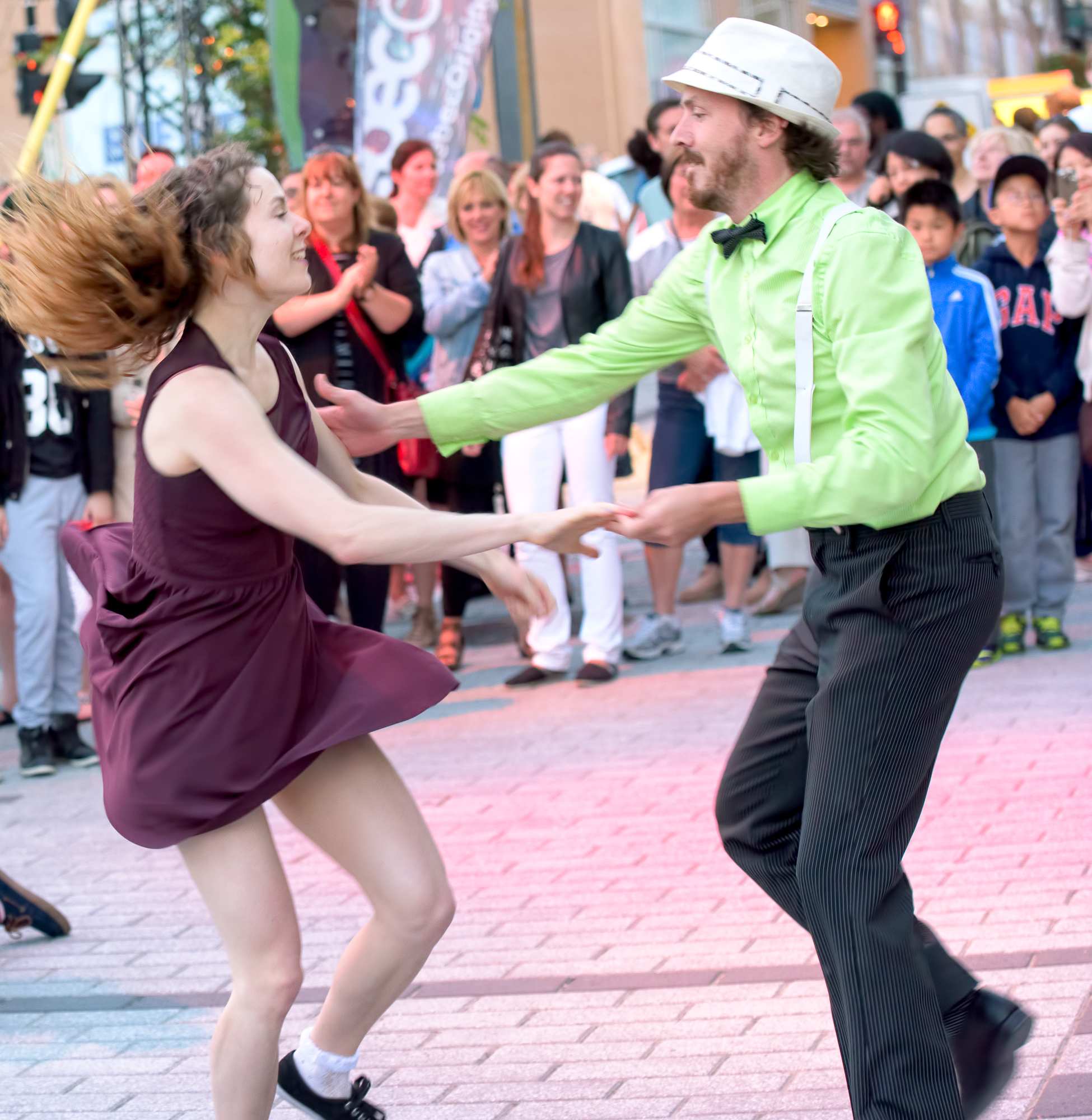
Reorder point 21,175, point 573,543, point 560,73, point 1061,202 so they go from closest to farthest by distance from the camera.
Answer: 1. point 573,543
2. point 21,175
3. point 1061,202
4. point 560,73

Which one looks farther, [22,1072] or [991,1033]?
[22,1072]

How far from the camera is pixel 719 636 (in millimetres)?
8875

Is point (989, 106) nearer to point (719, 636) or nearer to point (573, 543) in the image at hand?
point (719, 636)

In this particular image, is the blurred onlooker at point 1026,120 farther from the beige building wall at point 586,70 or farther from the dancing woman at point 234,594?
the beige building wall at point 586,70

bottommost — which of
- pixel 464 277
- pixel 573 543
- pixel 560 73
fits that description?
pixel 573 543

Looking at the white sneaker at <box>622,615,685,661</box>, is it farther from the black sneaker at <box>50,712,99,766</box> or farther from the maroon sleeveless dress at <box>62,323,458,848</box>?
the maroon sleeveless dress at <box>62,323,458,848</box>

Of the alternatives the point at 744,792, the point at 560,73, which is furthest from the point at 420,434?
the point at 560,73

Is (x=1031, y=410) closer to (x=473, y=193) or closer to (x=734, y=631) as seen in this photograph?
(x=734, y=631)

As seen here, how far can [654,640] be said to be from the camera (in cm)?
851

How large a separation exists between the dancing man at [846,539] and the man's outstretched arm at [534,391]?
0.91 ft

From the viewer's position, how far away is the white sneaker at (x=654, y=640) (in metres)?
8.50

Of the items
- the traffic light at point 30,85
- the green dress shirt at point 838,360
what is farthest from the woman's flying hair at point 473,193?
the traffic light at point 30,85

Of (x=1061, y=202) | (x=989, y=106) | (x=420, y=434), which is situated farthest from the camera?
(x=989, y=106)

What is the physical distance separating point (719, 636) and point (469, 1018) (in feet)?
16.0
